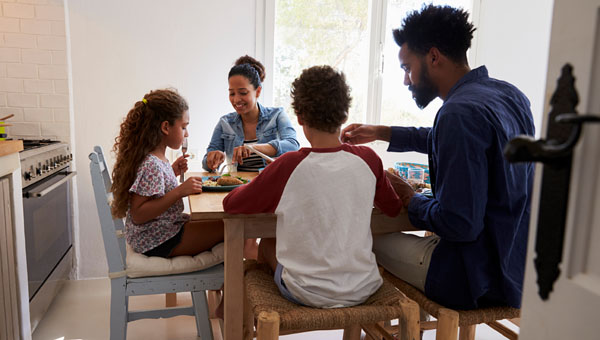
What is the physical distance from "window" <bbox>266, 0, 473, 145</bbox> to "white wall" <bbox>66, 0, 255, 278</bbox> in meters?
0.32

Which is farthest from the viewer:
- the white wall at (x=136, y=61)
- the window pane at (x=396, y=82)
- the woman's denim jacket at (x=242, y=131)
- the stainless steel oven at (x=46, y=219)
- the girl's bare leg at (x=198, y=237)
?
the window pane at (x=396, y=82)

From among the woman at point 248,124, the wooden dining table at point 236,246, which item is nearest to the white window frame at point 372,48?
the woman at point 248,124

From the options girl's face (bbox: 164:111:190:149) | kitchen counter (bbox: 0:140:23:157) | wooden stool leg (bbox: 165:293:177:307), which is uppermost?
girl's face (bbox: 164:111:190:149)

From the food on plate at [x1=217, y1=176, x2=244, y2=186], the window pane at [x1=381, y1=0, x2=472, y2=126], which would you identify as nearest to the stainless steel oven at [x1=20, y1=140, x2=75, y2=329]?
the food on plate at [x1=217, y1=176, x2=244, y2=186]

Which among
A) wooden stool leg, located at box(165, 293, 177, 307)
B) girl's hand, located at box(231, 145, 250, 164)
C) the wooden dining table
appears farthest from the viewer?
wooden stool leg, located at box(165, 293, 177, 307)

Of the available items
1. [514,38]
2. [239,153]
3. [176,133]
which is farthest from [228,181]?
[514,38]

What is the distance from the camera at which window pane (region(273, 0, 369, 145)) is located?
3361mm

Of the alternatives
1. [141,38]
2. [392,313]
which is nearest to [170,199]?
[392,313]

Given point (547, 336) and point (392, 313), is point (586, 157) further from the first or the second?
point (392, 313)

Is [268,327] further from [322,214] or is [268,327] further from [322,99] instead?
[322,99]

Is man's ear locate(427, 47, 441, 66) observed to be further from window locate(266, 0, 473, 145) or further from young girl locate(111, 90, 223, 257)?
window locate(266, 0, 473, 145)

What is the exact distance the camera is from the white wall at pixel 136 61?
9.55 feet

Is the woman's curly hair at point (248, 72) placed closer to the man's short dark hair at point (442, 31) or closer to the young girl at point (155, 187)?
the young girl at point (155, 187)

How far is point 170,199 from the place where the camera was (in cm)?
168
